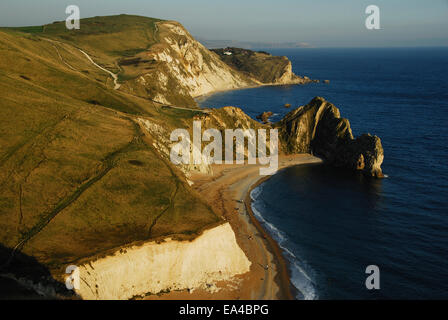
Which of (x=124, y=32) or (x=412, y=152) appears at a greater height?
(x=124, y=32)

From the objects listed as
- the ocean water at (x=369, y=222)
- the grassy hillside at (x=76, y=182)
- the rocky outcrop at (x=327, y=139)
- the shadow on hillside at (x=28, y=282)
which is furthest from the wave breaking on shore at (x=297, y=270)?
the rocky outcrop at (x=327, y=139)

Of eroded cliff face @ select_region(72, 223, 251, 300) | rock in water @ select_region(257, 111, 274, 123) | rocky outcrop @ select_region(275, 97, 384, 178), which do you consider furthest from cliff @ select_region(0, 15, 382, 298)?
rock in water @ select_region(257, 111, 274, 123)

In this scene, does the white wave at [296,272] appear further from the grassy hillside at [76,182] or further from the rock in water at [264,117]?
the rock in water at [264,117]

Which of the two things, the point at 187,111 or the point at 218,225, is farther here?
the point at 187,111

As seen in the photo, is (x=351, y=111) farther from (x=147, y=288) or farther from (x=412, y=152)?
(x=147, y=288)

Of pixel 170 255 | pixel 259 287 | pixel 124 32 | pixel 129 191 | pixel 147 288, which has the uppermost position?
pixel 124 32
